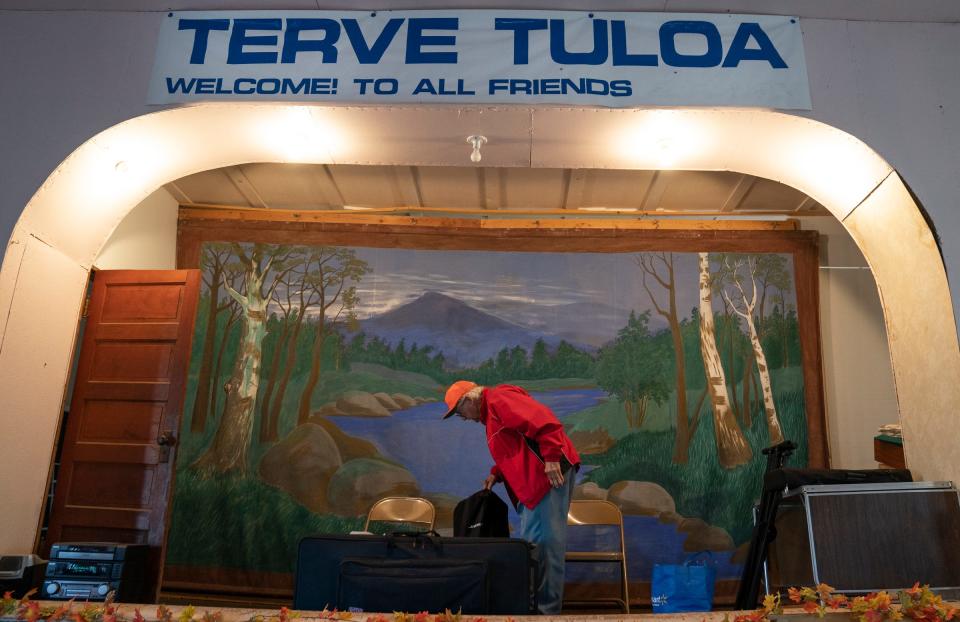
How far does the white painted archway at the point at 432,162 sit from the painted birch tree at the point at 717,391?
1.74m

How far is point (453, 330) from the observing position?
5.62m

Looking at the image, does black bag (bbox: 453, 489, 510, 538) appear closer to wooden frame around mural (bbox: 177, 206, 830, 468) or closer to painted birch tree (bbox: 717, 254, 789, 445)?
wooden frame around mural (bbox: 177, 206, 830, 468)

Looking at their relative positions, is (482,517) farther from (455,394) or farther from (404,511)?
(404,511)

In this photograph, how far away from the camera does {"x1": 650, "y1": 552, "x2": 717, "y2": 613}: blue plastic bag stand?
502cm

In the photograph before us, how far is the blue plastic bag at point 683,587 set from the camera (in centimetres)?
502

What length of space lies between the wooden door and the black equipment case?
200 cm

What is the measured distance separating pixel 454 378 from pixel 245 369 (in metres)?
1.63

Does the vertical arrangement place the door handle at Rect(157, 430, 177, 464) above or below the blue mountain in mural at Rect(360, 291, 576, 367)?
below

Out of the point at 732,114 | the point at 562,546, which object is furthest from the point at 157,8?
the point at 562,546

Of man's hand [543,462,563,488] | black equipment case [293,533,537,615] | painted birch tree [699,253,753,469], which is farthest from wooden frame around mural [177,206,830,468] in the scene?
black equipment case [293,533,537,615]

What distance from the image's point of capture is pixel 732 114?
3490mm

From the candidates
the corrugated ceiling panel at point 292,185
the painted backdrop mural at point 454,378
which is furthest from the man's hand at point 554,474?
the corrugated ceiling panel at point 292,185

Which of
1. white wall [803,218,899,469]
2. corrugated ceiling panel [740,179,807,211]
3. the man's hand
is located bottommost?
the man's hand

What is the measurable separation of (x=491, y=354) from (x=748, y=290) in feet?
6.83
